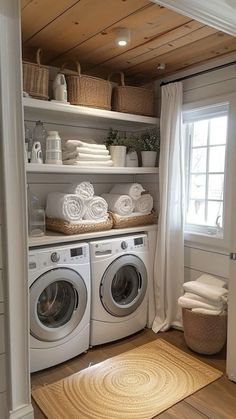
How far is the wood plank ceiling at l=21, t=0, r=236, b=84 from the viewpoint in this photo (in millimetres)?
1655

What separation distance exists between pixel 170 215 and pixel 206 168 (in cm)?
51

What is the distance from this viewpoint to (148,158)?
2.80 m

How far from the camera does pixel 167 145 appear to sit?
265 cm

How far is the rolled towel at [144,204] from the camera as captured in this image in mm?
2764

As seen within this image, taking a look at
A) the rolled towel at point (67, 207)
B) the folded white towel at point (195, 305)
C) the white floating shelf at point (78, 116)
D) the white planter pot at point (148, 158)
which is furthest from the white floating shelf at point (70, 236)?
the white floating shelf at point (78, 116)

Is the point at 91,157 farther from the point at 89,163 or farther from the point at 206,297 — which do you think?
A: the point at 206,297

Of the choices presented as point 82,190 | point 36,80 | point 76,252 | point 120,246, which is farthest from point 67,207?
point 36,80

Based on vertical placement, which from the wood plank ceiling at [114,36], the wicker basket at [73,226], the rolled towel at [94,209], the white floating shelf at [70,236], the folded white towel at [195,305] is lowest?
the folded white towel at [195,305]

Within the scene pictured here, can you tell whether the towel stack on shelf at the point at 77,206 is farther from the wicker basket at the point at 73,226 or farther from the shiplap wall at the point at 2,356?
the shiplap wall at the point at 2,356

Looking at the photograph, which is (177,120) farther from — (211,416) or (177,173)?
(211,416)

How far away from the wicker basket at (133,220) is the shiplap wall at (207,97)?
0.39m

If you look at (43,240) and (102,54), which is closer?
(43,240)

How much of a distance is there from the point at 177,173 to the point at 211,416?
67.6 inches

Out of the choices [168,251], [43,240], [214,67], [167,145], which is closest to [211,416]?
[168,251]
